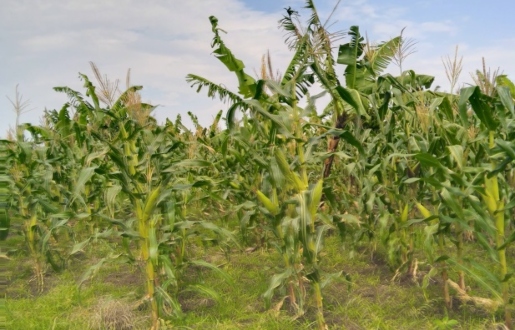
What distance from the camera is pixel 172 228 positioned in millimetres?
4078

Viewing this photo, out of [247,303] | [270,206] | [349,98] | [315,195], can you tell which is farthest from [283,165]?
[247,303]

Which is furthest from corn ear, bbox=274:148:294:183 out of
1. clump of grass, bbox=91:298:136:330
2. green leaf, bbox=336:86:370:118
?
clump of grass, bbox=91:298:136:330

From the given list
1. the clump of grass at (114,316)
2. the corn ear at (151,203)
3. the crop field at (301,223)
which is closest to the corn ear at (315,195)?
the crop field at (301,223)

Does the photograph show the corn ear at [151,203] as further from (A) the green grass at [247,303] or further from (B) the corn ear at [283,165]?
(B) the corn ear at [283,165]

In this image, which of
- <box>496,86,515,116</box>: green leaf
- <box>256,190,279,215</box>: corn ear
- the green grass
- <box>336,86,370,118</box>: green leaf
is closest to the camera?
<box>496,86,515,116</box>: green leaf

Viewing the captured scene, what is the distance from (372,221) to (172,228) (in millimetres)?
2158

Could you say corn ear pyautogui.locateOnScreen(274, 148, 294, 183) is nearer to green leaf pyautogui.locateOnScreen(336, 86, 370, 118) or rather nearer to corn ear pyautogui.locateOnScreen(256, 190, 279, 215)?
corn ear pyautogui.locateOnScreen(256, 190, 279, 215)

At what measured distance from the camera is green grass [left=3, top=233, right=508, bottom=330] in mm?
3930

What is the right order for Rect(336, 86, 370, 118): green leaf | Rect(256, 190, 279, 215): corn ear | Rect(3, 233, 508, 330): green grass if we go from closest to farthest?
Rect(336, 86, 370, 118): green leaf → Rect(256, 190, 279, 215): corn ear → Rect(3, 233, 508, 330): green grass

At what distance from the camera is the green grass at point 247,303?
3.93 meters

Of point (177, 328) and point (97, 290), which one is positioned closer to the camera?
point (177, 328)

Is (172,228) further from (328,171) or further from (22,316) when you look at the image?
(328,171)

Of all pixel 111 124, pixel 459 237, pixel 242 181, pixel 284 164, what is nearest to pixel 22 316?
pixel 111 124

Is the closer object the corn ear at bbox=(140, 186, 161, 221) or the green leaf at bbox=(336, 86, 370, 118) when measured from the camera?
the green leaf at bbox=(336, 86, 370, 118)
